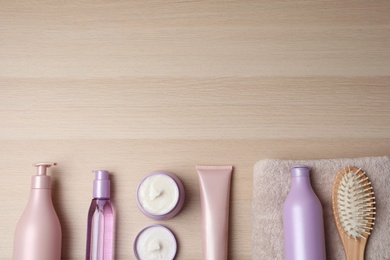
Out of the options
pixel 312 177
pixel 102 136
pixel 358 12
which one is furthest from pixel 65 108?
pixel 358 12

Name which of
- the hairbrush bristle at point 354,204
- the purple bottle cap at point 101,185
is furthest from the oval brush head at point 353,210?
the purple bottle cap at point 101,185

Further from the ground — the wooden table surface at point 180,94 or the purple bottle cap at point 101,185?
the wooden table surface at point 180,94

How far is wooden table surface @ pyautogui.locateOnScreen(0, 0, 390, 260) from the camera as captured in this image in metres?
0.79

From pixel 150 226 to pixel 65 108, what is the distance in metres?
0.27

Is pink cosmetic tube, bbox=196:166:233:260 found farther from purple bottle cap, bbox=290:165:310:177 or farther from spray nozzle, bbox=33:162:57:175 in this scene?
spray nozzle, bbox=33:162:57:175

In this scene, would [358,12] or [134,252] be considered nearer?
[134,252]

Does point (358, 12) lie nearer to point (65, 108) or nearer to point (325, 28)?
point (325, 28)

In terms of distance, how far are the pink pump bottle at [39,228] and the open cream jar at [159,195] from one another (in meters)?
0.15

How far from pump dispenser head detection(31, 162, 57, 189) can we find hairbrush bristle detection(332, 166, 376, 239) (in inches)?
18.9

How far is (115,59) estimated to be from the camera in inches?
32.8

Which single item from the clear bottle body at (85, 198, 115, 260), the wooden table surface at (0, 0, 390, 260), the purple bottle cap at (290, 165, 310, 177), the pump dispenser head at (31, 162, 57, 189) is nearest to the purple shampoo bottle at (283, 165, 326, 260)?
the purple bottle cap at (290, 165, 310, 177)

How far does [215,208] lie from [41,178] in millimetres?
301

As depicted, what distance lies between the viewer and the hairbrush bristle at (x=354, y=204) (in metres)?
0.69

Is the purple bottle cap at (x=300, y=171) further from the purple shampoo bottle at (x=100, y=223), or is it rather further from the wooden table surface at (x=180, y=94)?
the purple shampoo bottle at (x=100, y=223)
